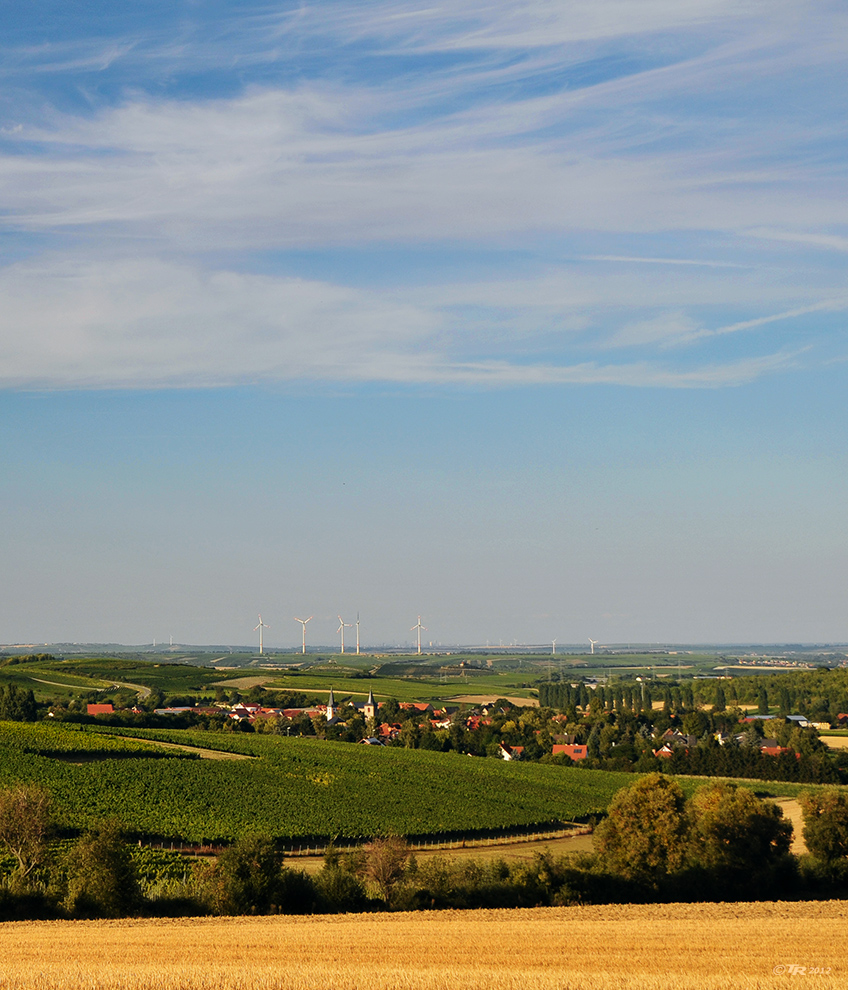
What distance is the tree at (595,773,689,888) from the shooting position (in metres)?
56.1

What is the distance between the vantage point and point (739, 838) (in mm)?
59156

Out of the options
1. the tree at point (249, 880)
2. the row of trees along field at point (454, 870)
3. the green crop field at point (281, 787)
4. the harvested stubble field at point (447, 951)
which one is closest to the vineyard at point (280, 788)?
the green crop field at point (281, 787)

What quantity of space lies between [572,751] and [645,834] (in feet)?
310

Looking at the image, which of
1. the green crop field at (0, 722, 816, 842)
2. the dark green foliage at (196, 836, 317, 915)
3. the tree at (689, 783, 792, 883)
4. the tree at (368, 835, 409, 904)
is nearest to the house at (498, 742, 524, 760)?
the green crop field at (0, 722, 816, 842)

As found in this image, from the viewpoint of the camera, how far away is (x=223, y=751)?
119375mm

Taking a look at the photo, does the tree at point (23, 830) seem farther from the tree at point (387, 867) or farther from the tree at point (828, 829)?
the tree at point (828, 829)

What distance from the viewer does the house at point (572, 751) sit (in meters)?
147

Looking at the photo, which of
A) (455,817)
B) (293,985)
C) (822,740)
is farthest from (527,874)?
(822,740)

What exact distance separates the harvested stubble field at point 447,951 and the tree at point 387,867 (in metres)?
4.69

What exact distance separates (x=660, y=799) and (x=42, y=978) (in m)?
43.5

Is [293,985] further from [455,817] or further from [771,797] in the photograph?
[771,797]

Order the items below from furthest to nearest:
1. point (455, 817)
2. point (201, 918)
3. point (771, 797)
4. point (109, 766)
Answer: point (771, 797) < point (109, 766) < point (455, 817) < point (201, 918)

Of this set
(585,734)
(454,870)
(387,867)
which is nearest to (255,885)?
(387,867)

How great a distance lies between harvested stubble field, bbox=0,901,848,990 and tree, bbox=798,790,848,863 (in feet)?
60.5
